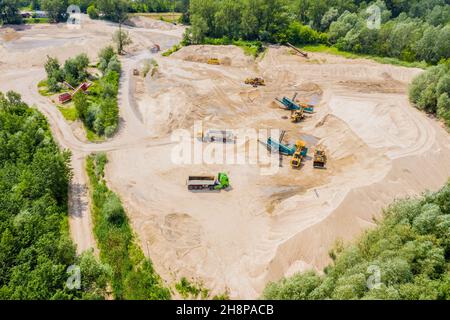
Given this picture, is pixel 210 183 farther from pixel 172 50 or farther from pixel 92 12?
pixel 92 12

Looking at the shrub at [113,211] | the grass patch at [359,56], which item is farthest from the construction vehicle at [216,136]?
the grass patch at [359,56]

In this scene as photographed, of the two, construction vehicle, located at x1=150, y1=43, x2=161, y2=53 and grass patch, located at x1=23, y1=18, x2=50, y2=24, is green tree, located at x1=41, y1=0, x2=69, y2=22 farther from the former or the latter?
construction vehicle, located at x1=150, y1=43, x2=161, y2=53

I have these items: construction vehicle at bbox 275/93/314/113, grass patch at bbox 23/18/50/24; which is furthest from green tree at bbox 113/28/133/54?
construction vehicle at bbox 275/93/314/113

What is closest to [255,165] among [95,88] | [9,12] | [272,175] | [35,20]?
[272,175]

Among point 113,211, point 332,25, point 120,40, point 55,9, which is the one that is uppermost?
point 55,9
